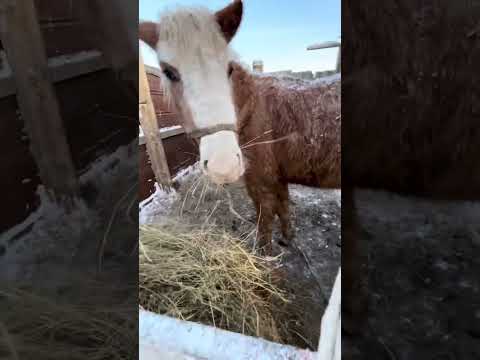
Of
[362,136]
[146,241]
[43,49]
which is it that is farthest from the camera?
[146,241]

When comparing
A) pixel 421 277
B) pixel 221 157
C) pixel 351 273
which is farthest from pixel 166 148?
pixel 421 277

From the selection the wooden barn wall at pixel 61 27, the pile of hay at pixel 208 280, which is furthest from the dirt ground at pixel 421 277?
the wooden barn wall at pixel 61 27

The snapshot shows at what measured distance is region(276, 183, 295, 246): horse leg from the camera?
0.68 meters

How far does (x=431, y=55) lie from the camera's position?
22.4 inches

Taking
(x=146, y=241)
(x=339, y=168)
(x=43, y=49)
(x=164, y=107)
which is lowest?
(x=146, y=241)

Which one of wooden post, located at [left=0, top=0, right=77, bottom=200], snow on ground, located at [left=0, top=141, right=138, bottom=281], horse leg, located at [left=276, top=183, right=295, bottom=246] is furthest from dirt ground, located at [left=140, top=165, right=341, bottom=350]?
wooden post, located at [left=0, top=0, right=77, bottom=200]

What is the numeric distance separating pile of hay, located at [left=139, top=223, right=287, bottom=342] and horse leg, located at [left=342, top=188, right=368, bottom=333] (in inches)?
6.6

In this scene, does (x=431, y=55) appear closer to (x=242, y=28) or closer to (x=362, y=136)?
(x=362, y=136)

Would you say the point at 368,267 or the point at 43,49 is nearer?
the point at 43,49

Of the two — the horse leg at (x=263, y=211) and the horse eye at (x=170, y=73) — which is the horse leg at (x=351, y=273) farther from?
the horse eye at (x=170, y=73)

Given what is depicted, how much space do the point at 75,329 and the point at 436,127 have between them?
918 mm

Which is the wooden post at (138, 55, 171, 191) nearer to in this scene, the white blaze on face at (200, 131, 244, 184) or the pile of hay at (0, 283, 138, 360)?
the white blaze on face at (200, 131, 244, 184)

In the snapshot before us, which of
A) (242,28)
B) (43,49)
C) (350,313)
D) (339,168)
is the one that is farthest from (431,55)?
(43,49)

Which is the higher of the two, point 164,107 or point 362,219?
point 164,107
